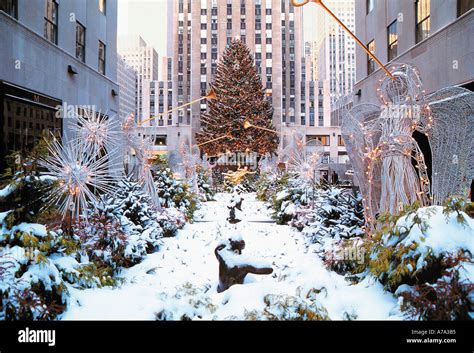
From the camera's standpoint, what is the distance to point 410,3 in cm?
915

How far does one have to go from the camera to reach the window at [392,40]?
33.3ft

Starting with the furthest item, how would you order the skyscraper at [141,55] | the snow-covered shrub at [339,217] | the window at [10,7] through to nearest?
the skyscraper at [141,55]
the window at [10,7]
the snow-covered shrub at [339,217]

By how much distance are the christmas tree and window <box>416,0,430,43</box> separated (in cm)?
1519

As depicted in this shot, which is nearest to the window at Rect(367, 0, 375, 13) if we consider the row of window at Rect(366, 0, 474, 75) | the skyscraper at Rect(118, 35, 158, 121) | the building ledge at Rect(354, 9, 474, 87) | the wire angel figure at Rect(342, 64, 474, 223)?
the row of window at Rect(366, 0, 474, 75)

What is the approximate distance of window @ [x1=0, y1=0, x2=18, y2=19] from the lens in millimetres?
6774

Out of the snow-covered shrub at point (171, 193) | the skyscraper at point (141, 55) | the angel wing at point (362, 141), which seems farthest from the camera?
the skyscraper at point (141, 55)

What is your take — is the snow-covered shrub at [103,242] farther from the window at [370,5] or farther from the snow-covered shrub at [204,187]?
the window at [370,5]

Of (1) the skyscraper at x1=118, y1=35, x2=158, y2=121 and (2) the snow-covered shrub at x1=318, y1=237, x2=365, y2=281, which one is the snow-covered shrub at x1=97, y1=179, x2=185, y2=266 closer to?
(2) the snow-covered shrub at x1=318, y1=237, x2=365, y2=281

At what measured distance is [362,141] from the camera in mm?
4750

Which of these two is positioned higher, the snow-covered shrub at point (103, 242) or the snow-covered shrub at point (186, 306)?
the snow-covered shrub at point (103, 242)

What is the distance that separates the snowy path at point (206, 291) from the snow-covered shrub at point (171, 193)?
3.28m

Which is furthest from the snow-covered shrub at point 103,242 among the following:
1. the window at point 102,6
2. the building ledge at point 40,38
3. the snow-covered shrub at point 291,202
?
the window at point 102,6
